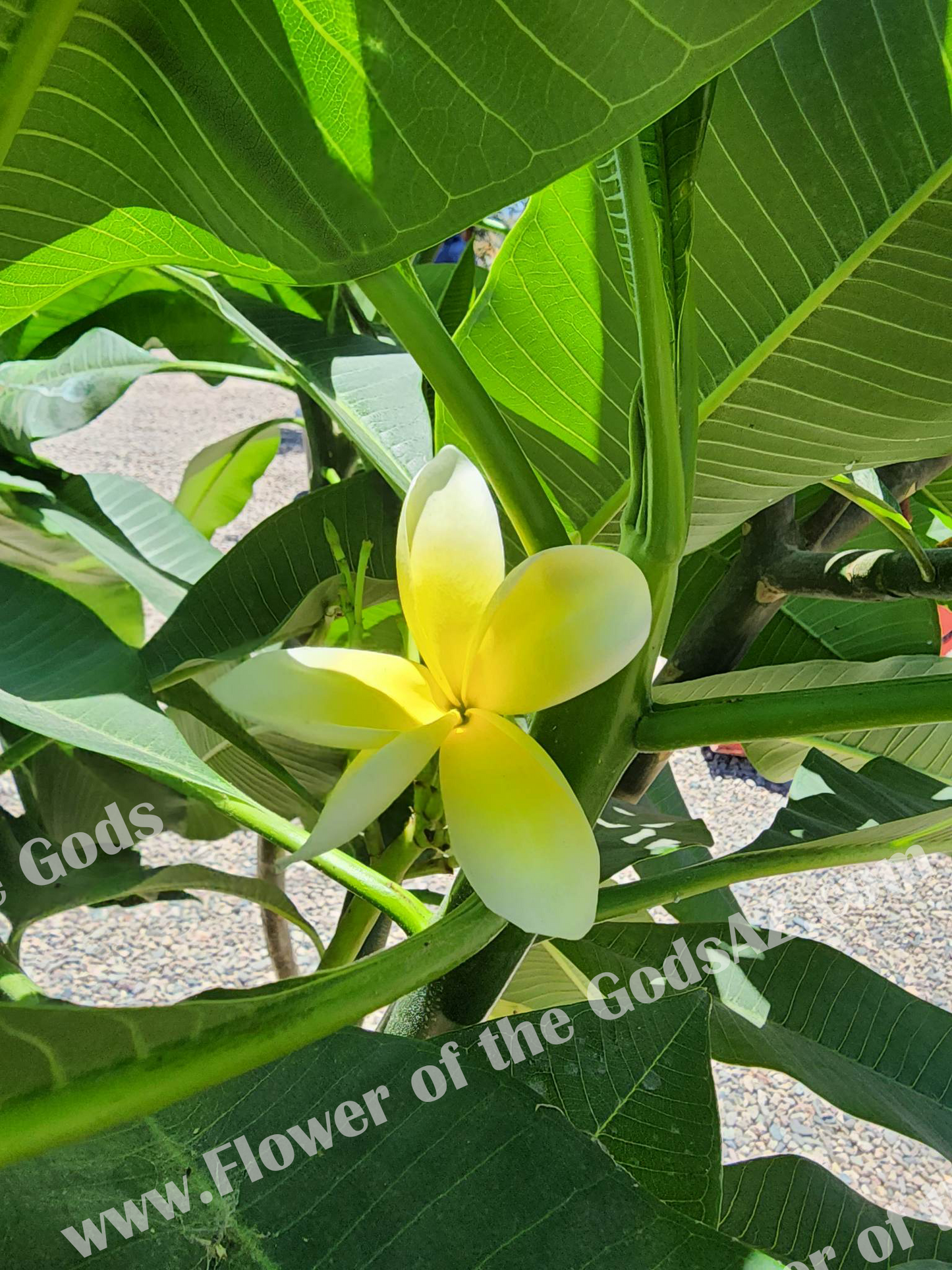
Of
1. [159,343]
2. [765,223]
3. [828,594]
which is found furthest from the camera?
[159,343]

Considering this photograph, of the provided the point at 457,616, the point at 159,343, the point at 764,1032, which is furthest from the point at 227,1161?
the point at 159,343

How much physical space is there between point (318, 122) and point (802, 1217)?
Result: 1.29 ft

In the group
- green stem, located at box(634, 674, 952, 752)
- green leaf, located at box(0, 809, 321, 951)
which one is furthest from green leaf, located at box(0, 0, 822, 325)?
green leaf, located at box(0, 809, 321, 951)

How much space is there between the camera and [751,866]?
0.29 metres

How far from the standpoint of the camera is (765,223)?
0.28 metres

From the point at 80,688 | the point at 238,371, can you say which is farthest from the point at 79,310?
the point at 80,688

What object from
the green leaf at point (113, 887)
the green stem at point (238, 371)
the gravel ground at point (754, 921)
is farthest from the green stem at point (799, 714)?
the gravel ground at point (754, 921)

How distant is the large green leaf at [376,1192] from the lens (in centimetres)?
18

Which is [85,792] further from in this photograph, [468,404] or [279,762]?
[468,404]

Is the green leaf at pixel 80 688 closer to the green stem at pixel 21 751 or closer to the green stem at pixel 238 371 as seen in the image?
the green stem at pixel 21 751

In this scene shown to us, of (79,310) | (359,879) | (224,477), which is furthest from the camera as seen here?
(224,477)

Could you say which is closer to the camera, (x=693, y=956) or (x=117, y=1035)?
(x=117, y=1035)

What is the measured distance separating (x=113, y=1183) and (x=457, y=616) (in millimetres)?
136

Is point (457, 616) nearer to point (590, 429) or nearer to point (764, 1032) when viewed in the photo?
point (590, 429)
